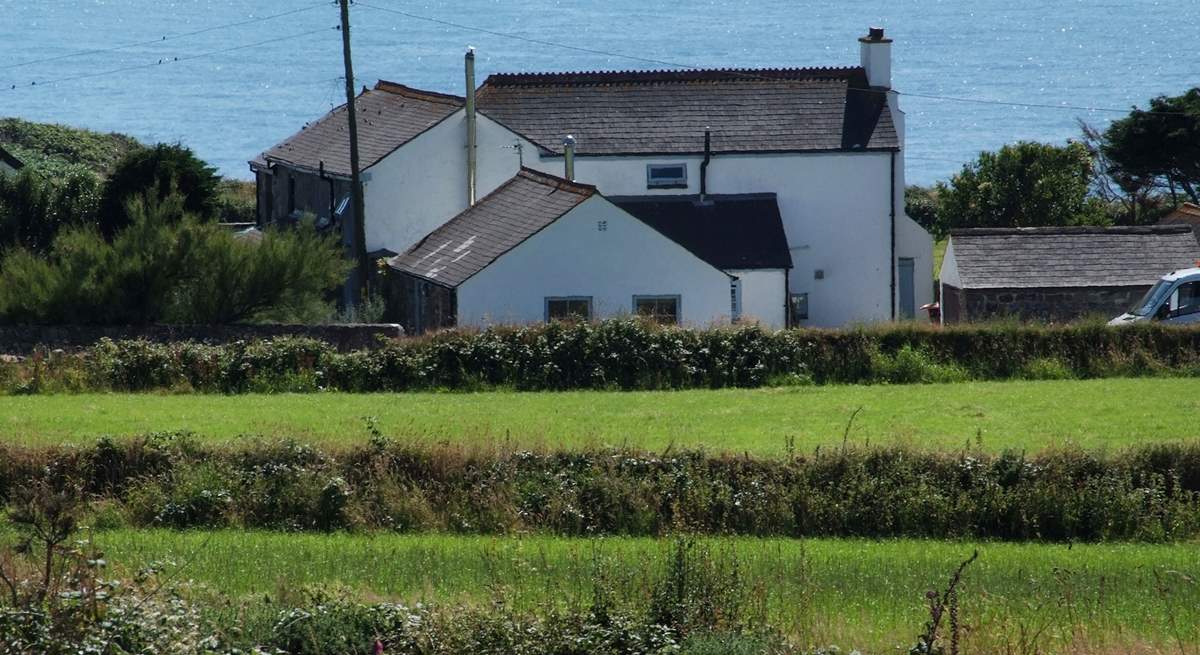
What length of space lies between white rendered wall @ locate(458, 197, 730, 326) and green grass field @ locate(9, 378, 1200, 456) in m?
8.72

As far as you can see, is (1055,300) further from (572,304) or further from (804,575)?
(804,575)

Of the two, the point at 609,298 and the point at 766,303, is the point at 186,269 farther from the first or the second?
the point at 766,303

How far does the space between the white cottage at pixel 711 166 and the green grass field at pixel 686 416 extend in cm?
1462

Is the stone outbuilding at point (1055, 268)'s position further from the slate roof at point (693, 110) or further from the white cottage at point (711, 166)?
the slate roof at point (693, 110)

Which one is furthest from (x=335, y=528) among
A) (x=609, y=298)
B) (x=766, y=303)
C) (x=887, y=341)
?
(x=766, y=303)

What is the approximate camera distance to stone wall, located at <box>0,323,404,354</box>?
99.3 ft

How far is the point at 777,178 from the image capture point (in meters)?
46.3

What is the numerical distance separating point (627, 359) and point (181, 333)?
7972 mm

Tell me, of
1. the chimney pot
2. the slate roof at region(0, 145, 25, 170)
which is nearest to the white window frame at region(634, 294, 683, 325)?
the chimney pot

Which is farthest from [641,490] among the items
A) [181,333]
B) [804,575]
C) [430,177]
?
[430,177]

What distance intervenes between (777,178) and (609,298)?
10.9 meters

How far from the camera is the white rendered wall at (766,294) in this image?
42.6 meters

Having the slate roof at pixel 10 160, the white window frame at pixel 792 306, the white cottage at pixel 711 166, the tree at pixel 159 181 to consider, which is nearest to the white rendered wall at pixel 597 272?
the white cottage at pixel 711 166

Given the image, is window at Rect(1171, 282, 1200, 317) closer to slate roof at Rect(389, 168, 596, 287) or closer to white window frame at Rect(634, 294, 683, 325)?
white window frame at Rect(634, 294, 683, 325)
